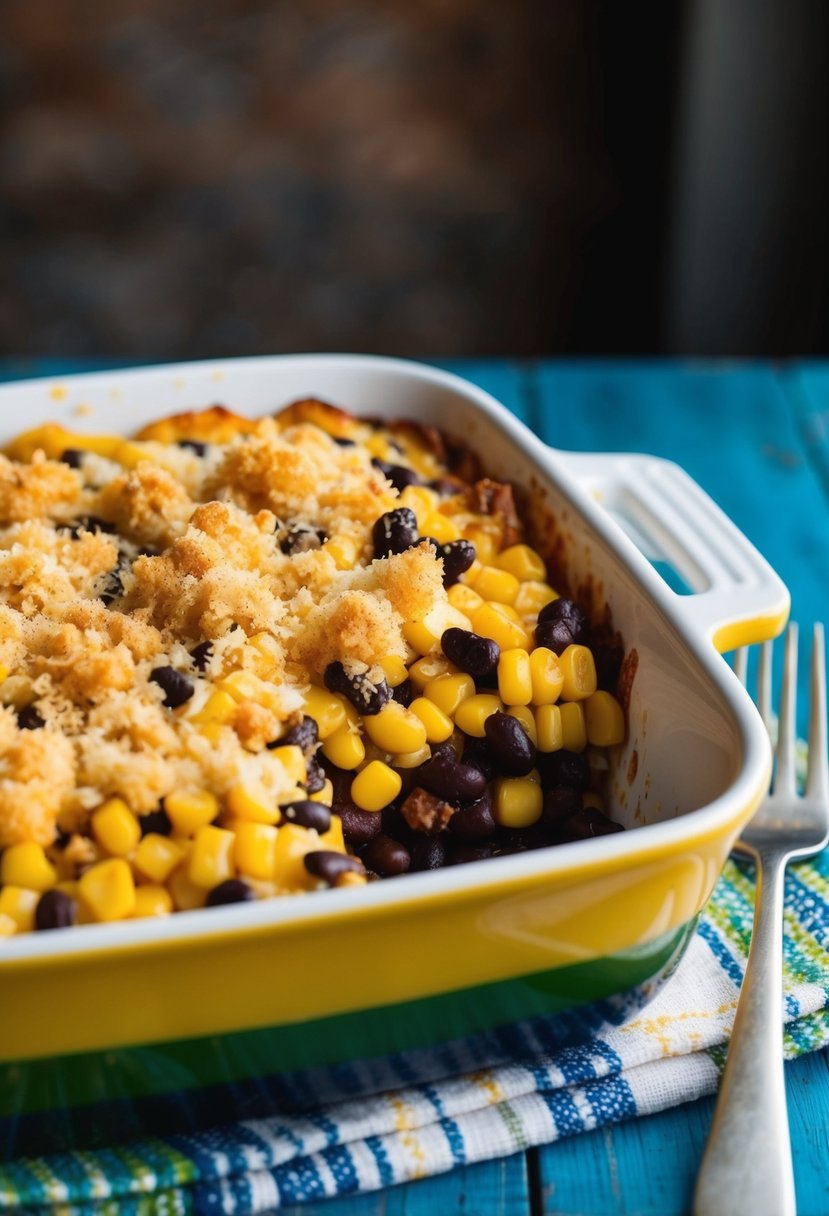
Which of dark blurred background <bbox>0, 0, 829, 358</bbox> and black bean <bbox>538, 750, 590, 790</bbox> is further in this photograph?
dark blurred background <bbox>0, 0, 829, 358</bbox>

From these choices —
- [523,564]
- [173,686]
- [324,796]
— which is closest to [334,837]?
[324,796]

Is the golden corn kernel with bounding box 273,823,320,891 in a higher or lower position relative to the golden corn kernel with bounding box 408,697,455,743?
higher

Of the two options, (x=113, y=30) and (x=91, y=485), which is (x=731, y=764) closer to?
(x=91, y=485)

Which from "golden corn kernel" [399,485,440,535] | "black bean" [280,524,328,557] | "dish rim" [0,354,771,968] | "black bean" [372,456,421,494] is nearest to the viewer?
"dish rim" [0,354,771,968]

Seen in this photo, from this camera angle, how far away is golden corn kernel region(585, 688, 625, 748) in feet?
6.43

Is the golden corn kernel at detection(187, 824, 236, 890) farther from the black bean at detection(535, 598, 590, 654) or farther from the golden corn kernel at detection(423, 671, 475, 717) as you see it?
the black bean at detection(535, 598, 590, 654)

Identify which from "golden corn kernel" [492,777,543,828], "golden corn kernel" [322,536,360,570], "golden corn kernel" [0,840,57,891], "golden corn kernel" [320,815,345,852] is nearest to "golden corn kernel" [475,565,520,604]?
"golden corn kernel" [322,536,360,570]

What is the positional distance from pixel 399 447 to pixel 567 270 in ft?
10.1

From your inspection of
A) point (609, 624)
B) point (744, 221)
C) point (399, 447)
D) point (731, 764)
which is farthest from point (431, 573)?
point (744, 221)

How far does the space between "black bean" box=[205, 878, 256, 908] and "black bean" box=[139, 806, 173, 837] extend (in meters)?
0.13

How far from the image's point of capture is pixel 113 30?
4848 mm

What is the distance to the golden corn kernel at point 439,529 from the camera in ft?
7.18

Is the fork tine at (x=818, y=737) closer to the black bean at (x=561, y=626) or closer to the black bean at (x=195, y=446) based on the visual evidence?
the black bean at (x=561, y=626)

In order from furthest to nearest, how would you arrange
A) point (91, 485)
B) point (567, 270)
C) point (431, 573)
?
1. point (567, 270)
2. point (91, 485)
3. point (431, 573)
